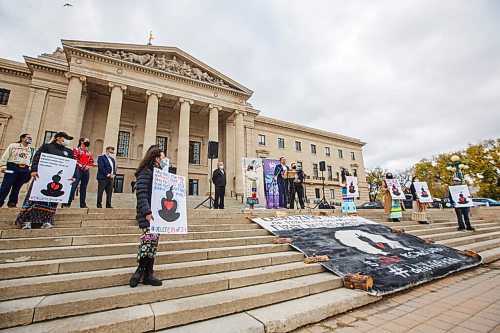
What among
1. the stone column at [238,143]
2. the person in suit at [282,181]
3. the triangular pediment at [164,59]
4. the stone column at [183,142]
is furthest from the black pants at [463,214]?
the triangular pediment at [164,59]

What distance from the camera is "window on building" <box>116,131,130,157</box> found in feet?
67.5

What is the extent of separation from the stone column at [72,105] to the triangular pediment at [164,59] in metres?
2.35

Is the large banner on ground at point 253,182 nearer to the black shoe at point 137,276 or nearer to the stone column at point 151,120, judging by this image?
the black shoe at point 137,276

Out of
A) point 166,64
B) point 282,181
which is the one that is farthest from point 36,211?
point 166,64

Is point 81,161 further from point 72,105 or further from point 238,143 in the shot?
point 238,143

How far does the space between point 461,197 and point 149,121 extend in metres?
18.9

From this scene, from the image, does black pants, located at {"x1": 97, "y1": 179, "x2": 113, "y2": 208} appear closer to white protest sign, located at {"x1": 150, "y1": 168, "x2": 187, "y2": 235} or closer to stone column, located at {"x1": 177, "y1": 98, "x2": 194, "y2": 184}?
white protest sign, located at {"x1": 150, "y1": 168, "x2": 187, "y2": 235}

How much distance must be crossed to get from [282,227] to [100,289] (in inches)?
163

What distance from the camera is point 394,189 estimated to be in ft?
30.0

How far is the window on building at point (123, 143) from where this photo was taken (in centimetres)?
2056

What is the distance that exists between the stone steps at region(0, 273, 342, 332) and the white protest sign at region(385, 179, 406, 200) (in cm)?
723

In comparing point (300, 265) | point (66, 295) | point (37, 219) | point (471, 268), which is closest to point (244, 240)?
point (300, 265)

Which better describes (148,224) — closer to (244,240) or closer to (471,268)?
(244,240)

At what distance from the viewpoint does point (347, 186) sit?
10.3m
